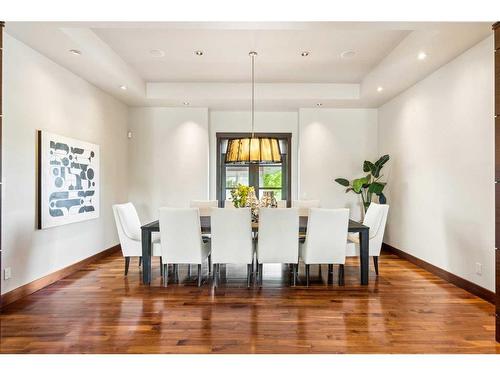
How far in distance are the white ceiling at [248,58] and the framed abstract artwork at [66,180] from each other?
99cm

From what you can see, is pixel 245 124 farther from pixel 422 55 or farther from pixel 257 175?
pixel 422 55

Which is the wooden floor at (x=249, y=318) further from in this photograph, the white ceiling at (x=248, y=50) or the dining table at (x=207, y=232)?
the white ceiling at (x=248, y=50)

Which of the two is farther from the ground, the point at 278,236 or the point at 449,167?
the point at 449,167

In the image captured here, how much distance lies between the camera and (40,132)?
11.9 feet

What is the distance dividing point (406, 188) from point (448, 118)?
55.4 inches

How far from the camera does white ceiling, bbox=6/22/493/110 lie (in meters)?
3.12

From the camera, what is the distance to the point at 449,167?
12.9ft

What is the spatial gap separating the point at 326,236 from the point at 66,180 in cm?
321

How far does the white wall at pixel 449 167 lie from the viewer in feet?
10.9

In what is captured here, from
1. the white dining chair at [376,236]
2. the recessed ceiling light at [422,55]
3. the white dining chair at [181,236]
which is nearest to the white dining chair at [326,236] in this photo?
the white dining chair at [376,236]

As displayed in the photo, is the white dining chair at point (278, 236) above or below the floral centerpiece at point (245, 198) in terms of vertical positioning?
below

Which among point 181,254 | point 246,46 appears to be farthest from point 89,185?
point 246,46

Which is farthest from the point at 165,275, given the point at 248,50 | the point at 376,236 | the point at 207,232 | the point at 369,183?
the point at 369,183

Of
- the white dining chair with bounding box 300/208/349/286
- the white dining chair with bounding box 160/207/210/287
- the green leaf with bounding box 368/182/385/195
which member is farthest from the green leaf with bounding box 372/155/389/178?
the white dining chair with bounding box 160/207/210/287
